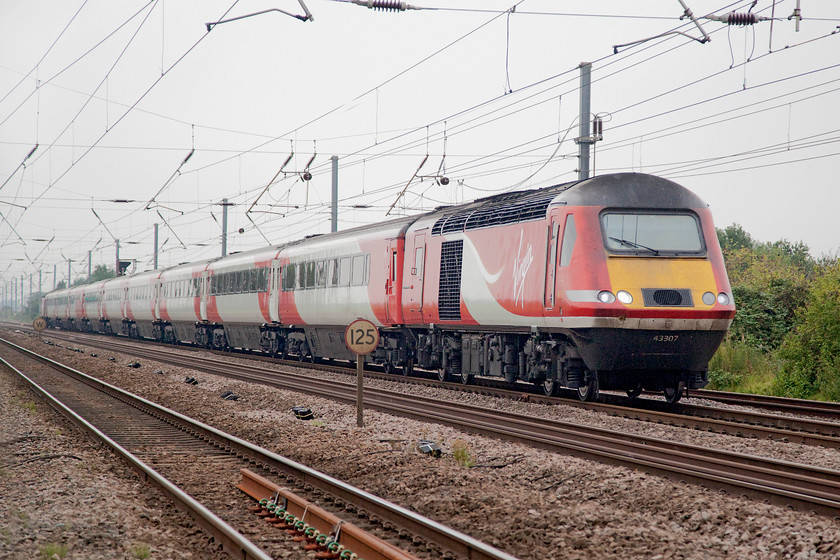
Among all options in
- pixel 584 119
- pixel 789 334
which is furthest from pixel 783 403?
pixel 584 119

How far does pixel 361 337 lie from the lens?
13047mm

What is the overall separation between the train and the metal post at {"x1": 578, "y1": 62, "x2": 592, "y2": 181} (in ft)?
9.90

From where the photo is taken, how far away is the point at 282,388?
19078 millimetres

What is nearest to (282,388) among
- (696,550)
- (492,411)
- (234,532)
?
(492,411)

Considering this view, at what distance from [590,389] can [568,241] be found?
258 centimetres

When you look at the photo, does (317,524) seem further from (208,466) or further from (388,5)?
(388,5)

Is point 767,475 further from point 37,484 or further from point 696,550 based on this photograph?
point 37,484

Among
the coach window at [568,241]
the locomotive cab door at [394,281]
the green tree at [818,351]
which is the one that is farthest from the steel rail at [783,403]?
the locomotive cab door at [394,281]

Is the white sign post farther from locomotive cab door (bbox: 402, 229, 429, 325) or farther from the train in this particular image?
locomotive cab door (bbox: 402, 229, 429, 325)

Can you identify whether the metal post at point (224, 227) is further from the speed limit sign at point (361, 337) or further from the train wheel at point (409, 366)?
the speed limit sign at point (361, 337)

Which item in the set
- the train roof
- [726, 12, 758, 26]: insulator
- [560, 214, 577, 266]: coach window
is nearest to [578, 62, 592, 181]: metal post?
the train roof

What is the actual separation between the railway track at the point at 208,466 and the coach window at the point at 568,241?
5.93m

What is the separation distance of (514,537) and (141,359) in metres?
26.8

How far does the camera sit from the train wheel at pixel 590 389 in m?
14.4
